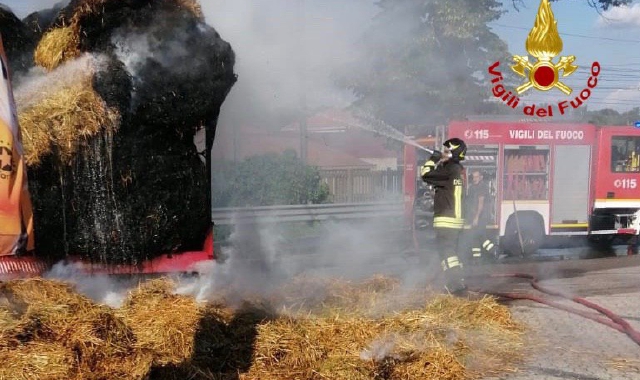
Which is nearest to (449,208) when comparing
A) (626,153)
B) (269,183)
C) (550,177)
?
(550,177)

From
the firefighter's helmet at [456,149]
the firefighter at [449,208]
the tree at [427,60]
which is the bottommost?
the firefighter at [449,208]

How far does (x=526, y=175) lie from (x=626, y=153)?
7.12 feet

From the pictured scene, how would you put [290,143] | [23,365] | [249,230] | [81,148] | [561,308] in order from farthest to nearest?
[290,143], [249,230], [561,308], [81,148], [23,365]

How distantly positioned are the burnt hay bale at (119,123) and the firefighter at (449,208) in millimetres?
2985

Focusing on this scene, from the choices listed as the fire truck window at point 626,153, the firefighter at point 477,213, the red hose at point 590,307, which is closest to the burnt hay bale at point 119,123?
the red hose at point 590,307

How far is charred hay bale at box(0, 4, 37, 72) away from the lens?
468cm

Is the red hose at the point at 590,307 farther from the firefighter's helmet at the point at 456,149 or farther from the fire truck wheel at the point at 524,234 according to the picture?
the fire truck wheel at the point at 524,234

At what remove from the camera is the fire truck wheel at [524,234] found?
36.9ft

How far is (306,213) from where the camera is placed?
13883mm

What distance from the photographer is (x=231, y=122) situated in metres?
7.57

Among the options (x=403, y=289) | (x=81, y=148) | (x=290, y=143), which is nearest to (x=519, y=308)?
(x=403, y=289)

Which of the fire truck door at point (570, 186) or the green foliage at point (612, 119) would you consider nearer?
the fire truck door at point (570, 186)

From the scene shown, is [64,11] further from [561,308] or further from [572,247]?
[572,247]

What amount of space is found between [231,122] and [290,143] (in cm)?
1394
